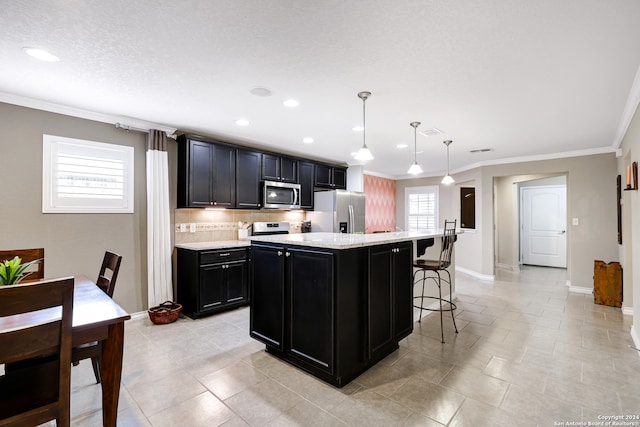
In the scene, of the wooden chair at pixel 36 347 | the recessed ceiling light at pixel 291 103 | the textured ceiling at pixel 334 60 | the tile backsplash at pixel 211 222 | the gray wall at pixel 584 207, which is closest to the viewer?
the wooden chair at pixel 36 347

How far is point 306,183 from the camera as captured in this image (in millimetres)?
5629

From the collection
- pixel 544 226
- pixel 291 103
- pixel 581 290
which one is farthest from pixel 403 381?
pixel 544 226

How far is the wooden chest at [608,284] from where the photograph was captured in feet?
13.9

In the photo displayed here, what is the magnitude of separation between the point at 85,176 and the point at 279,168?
8.82ft

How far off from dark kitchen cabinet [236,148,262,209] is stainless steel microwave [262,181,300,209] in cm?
14

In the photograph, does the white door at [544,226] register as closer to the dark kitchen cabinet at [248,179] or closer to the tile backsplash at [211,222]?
the tile backsplash at [211,222]

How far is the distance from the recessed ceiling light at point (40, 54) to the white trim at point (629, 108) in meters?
4.50

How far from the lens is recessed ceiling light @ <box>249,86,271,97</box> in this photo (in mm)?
2703

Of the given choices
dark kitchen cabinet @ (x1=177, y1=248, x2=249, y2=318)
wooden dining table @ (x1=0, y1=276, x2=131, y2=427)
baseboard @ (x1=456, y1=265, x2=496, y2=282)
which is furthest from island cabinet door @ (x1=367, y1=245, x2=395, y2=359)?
baseboard @ (x1=456, y1=265, x2=496, y2=282)

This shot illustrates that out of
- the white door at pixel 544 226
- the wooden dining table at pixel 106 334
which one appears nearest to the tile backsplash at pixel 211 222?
the wooden dining table at pixel 106 334

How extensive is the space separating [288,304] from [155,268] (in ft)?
7.26

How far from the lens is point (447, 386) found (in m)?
2.22

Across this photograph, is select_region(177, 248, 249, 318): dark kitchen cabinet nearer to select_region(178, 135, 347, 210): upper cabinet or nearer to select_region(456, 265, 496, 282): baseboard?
select_region(178, 135, 347, 210): upper cabinet

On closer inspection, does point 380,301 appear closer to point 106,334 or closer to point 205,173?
point 106,334
